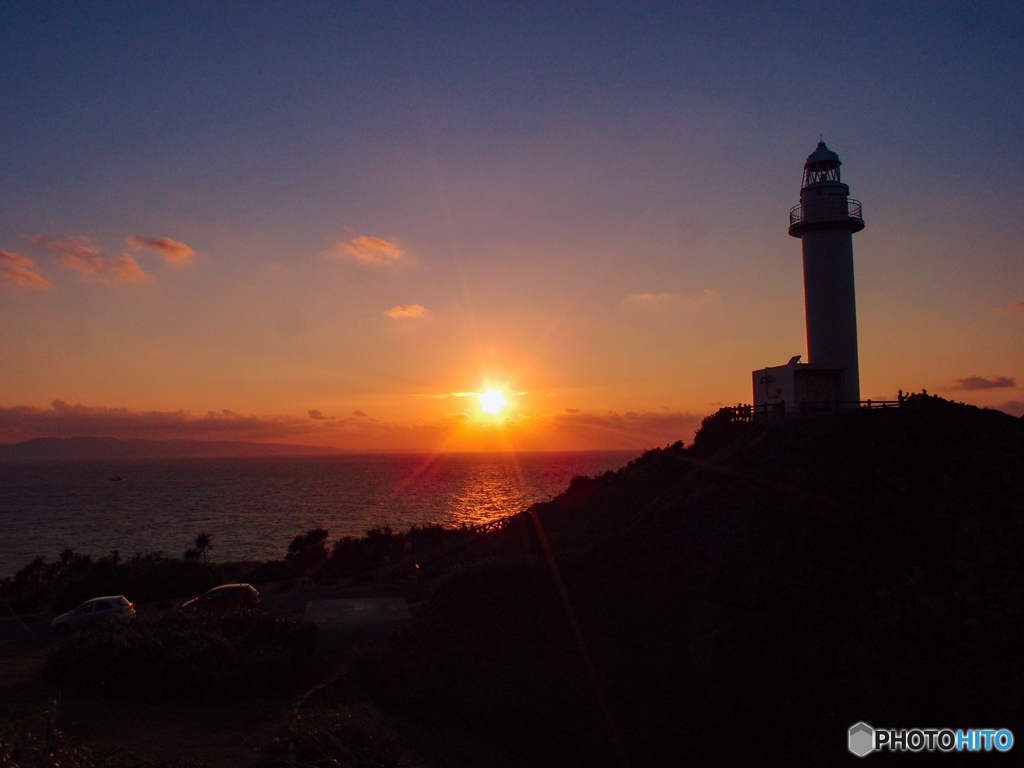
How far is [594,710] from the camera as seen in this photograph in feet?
44.5

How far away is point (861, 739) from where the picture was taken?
460 inches

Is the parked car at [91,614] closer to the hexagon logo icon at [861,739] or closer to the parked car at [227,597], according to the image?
the parked car at [227,597]

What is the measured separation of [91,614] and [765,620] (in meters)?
21.4

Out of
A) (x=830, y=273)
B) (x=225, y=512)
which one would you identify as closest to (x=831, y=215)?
(x=830, y=273)

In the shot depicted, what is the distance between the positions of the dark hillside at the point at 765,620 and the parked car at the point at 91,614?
39.8ft

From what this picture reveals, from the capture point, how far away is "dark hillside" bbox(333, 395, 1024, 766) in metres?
12.3

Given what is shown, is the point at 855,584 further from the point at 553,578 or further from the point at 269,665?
the point at 269,665

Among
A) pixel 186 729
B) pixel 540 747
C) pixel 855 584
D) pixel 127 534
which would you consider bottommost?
pixel 127 534

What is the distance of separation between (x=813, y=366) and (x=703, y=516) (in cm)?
1034

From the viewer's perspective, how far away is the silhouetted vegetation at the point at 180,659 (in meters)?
12.5

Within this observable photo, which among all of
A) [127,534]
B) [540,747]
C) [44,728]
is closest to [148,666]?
[44,728]

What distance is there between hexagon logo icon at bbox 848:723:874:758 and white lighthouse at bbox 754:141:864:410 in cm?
1454

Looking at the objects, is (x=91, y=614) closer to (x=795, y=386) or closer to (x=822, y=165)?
(x=795, y=386)

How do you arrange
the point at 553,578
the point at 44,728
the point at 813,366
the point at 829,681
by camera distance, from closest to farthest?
the point at 44,728 → the point at 829,681 → the point at 553,578 → the point at 813,366
